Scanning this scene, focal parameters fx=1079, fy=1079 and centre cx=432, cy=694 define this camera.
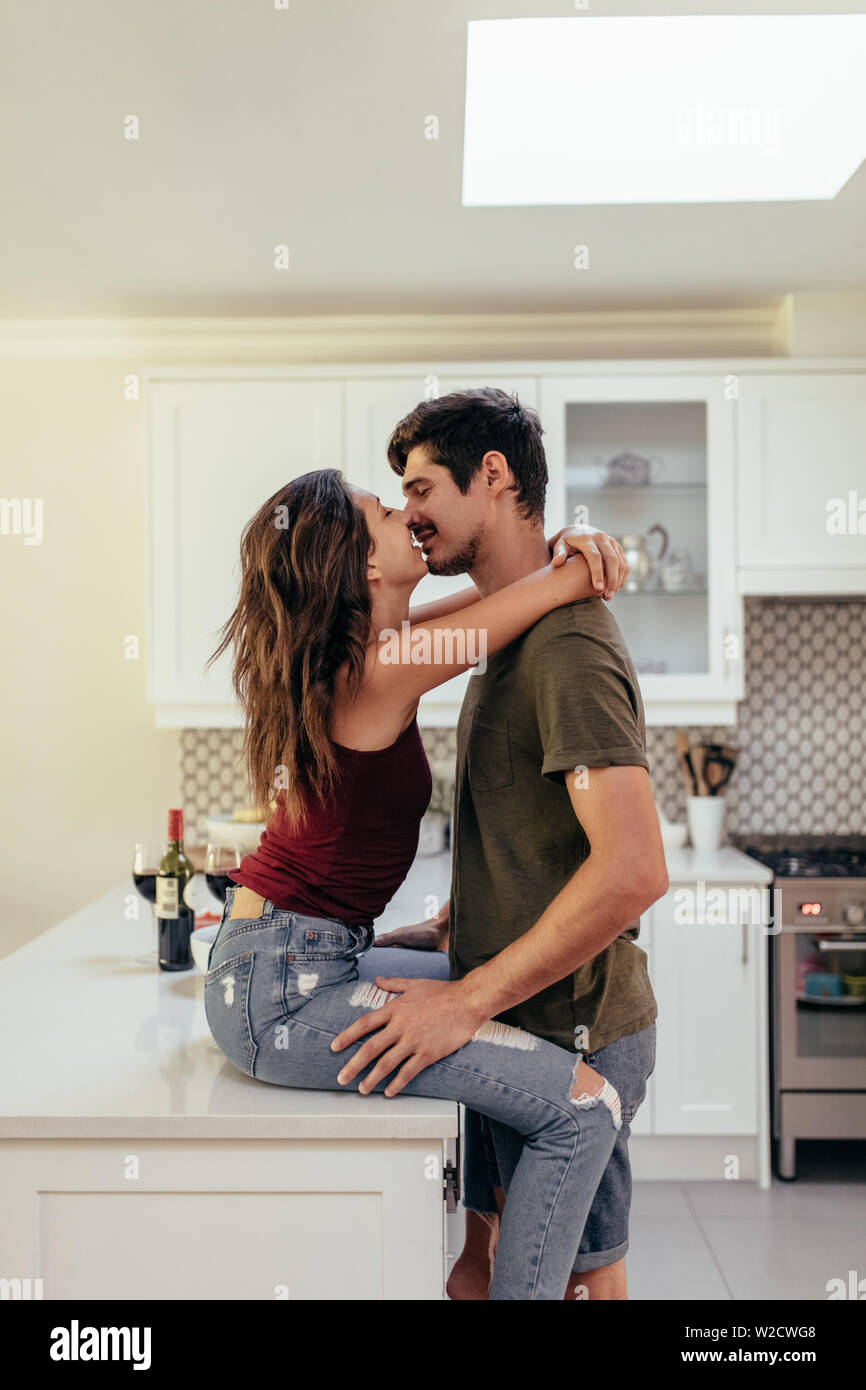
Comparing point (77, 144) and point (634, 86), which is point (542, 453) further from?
point (77, 144)

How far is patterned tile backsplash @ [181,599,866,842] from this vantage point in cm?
358

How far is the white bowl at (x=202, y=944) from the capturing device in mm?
1766

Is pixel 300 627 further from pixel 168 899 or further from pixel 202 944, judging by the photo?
pixel 168 899

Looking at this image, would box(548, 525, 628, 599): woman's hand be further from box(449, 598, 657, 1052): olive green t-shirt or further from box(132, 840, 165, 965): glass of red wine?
box(132, 840, 165, 965): glass of red wine

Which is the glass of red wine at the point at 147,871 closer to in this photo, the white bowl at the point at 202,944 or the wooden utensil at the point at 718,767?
the white bowl at the point at 202,944

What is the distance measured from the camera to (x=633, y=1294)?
2.45 m

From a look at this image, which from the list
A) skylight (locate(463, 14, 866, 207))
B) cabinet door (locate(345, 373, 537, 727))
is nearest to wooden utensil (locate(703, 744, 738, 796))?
cabinet door (locate(345, 373, 537, 727))

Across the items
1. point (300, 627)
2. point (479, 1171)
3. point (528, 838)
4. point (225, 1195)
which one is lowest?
point (479, 1171)

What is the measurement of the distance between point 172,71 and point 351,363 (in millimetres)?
1429

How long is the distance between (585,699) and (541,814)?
20cm

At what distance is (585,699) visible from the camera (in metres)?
1.31

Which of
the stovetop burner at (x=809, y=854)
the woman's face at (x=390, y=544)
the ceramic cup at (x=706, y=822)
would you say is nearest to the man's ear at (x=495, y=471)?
the woman's face at (x=390, y=544)

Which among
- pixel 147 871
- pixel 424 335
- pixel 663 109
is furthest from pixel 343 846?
pixel 424 335

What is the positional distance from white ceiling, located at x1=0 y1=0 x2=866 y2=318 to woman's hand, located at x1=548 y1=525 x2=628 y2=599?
43.5 inches
